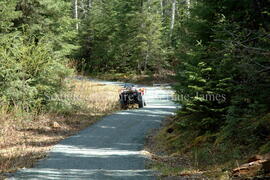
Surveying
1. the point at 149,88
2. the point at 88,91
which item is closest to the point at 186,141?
the point at 88,91

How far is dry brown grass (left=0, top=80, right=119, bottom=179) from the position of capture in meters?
10.1

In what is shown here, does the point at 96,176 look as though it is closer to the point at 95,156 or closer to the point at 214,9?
the point at 95,156

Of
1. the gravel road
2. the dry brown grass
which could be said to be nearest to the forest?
the dry brown grass

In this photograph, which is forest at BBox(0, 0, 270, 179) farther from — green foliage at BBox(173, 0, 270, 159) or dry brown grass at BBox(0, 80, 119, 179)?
dry brown grass at BBox(0, 80, 119, 179)

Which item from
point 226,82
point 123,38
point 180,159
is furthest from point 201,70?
point 123,38

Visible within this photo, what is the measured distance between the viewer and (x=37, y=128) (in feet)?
48.5

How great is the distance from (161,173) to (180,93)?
13.9 ft

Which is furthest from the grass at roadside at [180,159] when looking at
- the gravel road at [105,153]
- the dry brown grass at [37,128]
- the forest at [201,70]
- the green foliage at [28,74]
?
the green foliage at [28,74]

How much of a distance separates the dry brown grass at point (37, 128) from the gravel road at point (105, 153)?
56cm

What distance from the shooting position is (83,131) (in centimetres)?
1503

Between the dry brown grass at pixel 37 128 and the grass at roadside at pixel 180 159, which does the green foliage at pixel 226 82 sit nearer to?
the grass at roadside at pixel 180 159

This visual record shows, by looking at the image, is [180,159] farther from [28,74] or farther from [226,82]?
[28,74]

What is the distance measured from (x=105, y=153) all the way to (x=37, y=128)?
525 centimetres

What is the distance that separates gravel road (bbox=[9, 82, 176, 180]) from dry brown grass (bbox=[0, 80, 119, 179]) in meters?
0.56
